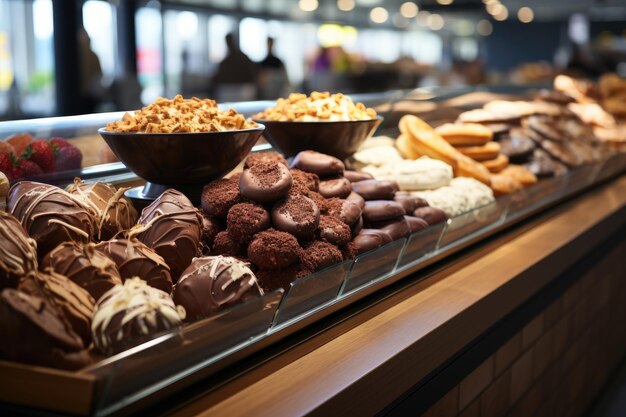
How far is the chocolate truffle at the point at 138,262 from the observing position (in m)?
1.18

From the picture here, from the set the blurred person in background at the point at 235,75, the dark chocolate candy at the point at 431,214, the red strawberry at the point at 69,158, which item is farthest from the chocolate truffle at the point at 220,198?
the blurred person in background at the point at 235,75

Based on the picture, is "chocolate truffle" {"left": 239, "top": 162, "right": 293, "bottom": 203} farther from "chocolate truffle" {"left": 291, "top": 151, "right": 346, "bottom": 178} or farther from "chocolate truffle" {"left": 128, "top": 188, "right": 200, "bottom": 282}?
"chocolate truffle" {"left": 291, "top": 151, "right": 346, "bottom": 178}

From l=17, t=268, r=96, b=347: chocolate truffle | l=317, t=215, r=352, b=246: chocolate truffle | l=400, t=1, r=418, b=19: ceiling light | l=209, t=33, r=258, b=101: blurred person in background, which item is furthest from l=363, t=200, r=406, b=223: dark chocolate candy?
l=400, t=1, r=418, b=19: ceiling light

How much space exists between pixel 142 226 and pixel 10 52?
9.39m

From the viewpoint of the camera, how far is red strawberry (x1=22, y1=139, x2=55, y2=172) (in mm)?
1562

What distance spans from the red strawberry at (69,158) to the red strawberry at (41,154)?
2 cm

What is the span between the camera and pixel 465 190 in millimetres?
2182

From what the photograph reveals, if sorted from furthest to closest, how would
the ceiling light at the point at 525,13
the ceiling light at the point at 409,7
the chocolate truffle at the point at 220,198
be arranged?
the ceiling light at the point at 525,13, the ceiling light at the point at 409,7, the chocolate truffle at the point at 220,198

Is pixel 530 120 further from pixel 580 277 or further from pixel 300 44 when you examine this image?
pixel 300 44

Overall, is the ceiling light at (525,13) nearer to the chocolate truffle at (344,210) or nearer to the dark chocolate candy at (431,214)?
the dark chocolate candy at (431,214)

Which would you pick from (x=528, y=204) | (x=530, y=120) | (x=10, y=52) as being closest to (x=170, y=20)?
(x=10, y=52)

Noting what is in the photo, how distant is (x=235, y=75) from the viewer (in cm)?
533

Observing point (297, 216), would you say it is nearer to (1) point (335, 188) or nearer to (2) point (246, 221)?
(2) point (246, 221)

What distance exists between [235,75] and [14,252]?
173 inches
